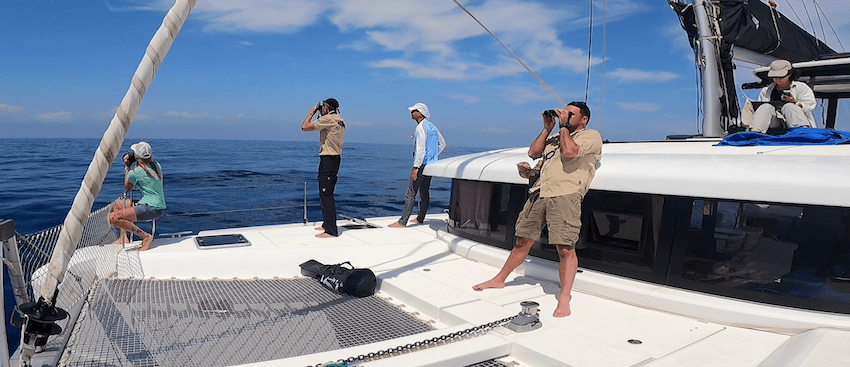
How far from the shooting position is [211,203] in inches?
511

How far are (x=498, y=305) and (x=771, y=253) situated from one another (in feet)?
5.67

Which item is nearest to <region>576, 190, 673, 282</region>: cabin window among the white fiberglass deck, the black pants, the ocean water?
the white fiberglass deck

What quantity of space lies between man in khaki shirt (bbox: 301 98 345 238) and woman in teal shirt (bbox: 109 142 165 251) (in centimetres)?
150

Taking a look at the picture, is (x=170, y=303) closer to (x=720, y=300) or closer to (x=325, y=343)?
(x=325, y=343)

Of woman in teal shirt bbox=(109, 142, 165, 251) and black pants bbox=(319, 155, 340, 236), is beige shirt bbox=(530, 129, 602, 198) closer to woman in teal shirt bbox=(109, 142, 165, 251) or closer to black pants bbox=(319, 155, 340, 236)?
black pants bbox=(319, 155, 340, 236)

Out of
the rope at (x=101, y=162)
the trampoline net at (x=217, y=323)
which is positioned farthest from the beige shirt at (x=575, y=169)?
the rope at (x=101, y=162)

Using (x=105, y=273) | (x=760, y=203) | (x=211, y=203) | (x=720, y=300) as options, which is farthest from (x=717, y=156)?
(x=211, y=203)

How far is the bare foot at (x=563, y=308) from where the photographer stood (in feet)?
11.6

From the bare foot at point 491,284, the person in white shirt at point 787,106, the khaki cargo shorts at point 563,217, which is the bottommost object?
the bare foot at point 491,284

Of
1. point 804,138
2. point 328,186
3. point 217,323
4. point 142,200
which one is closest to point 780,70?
point 804,138

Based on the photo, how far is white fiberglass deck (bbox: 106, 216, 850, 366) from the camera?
285cm

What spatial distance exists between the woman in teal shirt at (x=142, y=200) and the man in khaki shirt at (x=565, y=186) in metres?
3.48

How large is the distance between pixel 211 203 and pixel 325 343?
1080 cm

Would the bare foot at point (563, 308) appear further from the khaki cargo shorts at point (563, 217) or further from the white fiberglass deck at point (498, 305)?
the khaki cargo shorts at point (563, 217)
